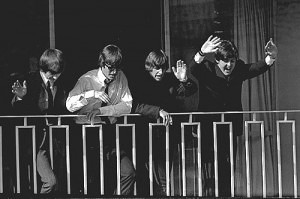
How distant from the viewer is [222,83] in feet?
32.1

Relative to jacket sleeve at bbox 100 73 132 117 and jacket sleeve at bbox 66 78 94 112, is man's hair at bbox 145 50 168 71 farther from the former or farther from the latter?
jacket sleeve at bbox 66 78 94 112

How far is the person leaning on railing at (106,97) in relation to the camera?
32.0ft

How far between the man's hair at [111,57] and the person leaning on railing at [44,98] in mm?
578

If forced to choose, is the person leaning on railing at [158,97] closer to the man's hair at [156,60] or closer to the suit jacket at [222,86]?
the man's hair at [156,60]

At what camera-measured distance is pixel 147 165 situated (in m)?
9.71

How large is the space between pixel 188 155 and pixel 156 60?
1411 mm

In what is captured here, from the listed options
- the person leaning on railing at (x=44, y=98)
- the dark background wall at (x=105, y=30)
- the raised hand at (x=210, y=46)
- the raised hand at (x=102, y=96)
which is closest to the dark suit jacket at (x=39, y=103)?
the person leaning on railing at (x=44, y=98)

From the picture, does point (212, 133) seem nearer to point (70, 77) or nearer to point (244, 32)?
point (244, 32)

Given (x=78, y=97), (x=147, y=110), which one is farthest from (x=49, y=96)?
(x=147, y=110)

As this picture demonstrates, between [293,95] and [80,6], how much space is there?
3.28 metres

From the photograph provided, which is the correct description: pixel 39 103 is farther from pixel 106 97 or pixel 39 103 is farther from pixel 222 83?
pixel 222 83

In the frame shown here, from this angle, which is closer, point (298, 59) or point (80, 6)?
point (298, 59)

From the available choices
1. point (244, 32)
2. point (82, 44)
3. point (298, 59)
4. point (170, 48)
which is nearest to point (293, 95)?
point (298, 59)

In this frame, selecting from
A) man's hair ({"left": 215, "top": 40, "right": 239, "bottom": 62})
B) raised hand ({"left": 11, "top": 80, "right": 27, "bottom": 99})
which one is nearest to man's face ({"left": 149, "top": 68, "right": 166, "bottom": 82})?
man's hair ({"left": 215, "top": 40, "right": 239, "bottom": 62})
